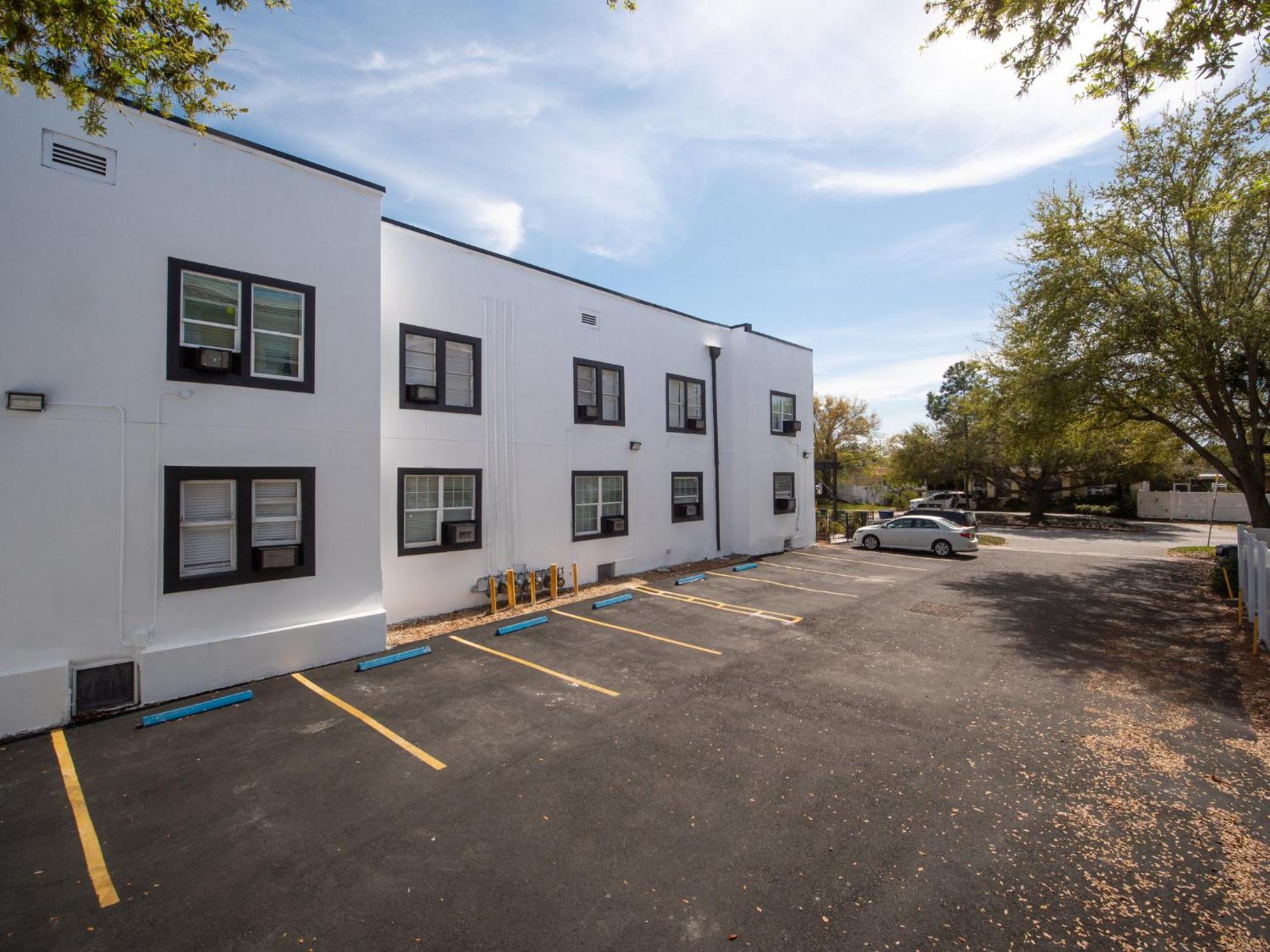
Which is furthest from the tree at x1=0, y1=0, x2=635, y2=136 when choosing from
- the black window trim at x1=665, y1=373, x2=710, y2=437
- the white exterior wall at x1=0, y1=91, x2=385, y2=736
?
the black window trim at x1=665, y1=373, x2=710, y2=437

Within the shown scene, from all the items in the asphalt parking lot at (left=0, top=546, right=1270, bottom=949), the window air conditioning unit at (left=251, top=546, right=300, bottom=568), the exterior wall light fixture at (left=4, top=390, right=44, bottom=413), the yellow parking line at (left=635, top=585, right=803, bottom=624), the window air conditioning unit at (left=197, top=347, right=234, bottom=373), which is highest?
the window air conditioning unit at (left=197, top=347, right=234, bottom=373)

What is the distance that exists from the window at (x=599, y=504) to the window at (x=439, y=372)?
3298mm

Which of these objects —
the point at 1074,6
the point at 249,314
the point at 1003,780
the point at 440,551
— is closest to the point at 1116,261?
the point at 1074,6

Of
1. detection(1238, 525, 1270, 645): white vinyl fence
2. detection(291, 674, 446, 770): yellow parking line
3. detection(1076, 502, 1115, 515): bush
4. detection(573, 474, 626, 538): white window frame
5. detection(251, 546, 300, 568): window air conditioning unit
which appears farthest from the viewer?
detection(1076, 502, 1115, 515): bush

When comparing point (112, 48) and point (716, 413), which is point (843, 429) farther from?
point (112, 48)

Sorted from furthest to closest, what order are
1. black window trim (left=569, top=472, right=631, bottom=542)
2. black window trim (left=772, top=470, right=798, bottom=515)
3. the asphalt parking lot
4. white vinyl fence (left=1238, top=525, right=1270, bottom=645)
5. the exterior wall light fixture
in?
black window trim (left=772, top=470, right=798, bottom=515)
black window trim (left=569, top=472, right=631, bottom=542)
white vinyl fence (left=1238, top=525, right=1270, bottom=645)
the exterior wall light fixture
the asphalt parking lot

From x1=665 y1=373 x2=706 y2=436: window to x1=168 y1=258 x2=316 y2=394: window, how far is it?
9611 millimetres

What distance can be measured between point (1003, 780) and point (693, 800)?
2.85 meters

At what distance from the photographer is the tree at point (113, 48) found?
464cm

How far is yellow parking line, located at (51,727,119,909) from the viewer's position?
3.69 m

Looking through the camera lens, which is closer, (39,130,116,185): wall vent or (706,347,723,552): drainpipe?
(39,130,116,185): wall vent

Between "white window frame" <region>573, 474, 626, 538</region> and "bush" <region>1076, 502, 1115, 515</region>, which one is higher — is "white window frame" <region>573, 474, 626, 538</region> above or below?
above

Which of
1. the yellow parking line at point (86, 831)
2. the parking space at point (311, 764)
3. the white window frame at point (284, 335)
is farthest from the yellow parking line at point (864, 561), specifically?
the yellow parking line at point (86, 831)

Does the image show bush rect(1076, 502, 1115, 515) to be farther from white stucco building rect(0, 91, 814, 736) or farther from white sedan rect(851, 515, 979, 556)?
white stucco building rect(0, 91, 814, 736)
